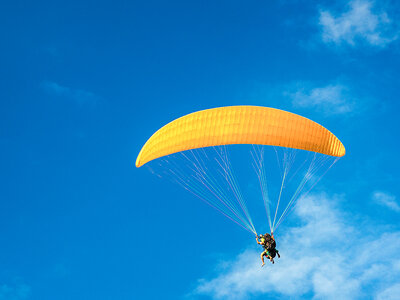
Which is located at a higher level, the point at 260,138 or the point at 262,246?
the point at 260,138

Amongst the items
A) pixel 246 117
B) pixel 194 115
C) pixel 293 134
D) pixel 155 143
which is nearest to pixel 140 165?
pixel 155 143

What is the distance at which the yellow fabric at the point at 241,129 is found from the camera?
1172 inches

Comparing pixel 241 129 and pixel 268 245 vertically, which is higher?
pixel 241 129

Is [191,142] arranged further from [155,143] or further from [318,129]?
[318,129]

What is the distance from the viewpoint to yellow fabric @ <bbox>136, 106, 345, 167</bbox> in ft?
97.7

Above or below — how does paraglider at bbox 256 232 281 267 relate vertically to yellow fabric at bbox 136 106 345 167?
below

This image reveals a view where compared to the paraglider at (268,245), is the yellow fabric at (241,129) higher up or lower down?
higher up

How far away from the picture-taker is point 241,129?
29828 millimetres

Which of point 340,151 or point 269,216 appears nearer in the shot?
point 269,216

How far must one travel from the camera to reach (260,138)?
29.9 m

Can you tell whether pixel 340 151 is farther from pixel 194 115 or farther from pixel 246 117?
pixel 194 115

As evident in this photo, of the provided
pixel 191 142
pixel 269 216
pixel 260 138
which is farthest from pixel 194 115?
pixel 269 216

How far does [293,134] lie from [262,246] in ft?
20.6

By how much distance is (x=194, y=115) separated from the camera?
2981 cm
